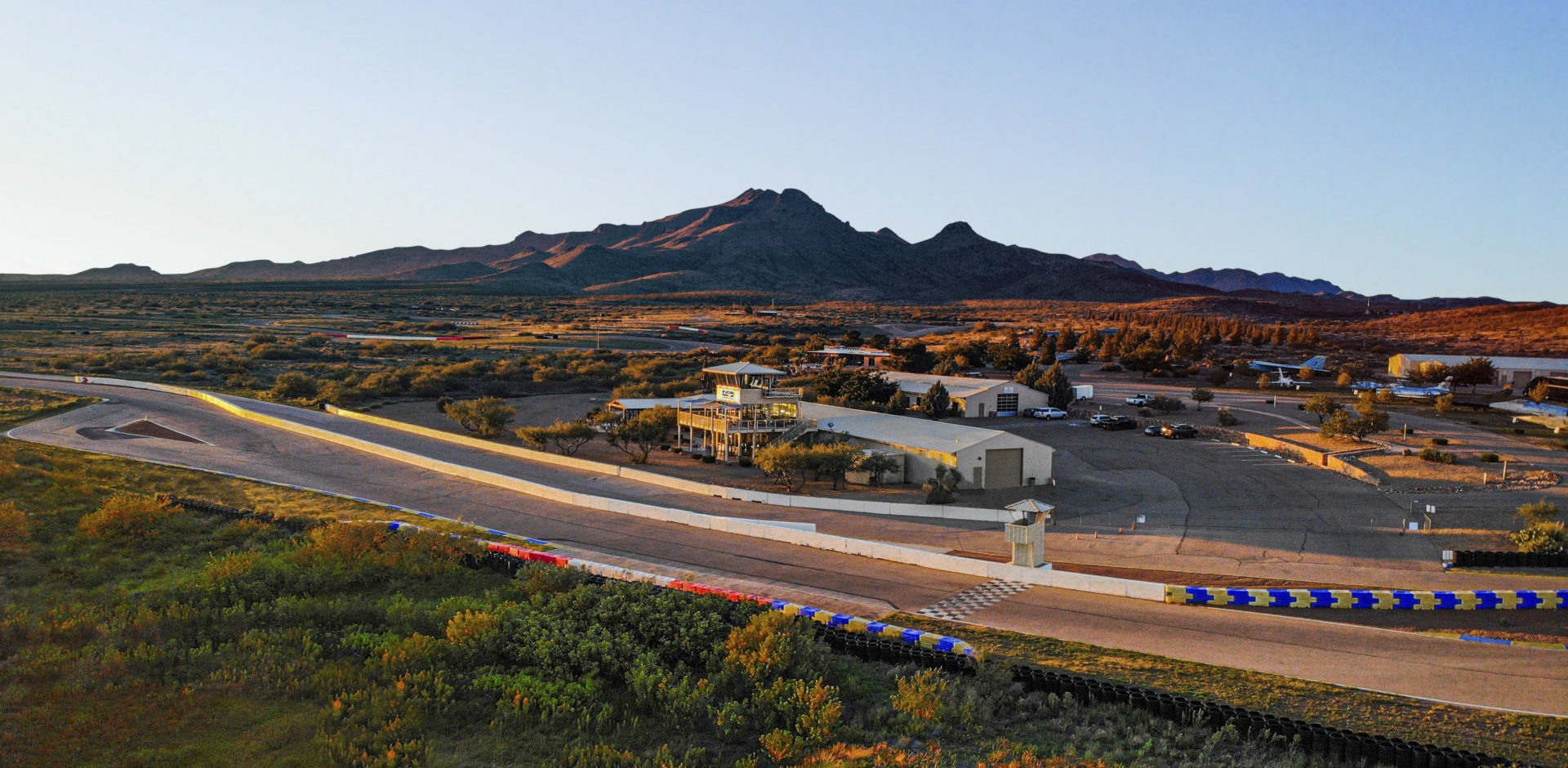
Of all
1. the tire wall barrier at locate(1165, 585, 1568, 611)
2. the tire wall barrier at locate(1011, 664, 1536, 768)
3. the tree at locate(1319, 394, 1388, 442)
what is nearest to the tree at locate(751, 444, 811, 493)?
the tire wall barrier at locate(1165, 585, 1568, 611)

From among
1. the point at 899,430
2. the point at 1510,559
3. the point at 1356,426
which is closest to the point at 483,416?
the point at 899,430

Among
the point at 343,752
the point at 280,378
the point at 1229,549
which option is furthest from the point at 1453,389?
the point at 280,378

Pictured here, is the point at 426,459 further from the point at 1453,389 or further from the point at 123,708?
the point at 1453,389

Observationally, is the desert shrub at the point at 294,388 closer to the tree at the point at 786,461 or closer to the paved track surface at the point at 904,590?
the paved track surface at the point at 904,590

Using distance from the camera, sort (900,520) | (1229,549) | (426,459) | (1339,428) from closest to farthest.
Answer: (1229,549) < (900,520) < (426,459) < (1339,428)

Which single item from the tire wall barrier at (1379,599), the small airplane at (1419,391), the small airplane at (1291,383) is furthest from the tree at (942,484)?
the small airplane at (1291,383)

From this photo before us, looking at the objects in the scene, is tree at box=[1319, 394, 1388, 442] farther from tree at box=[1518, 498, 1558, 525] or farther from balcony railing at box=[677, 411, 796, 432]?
balcony railing at box=[677, 411, 796, 432]

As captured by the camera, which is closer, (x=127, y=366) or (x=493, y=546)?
(x=493, y=546)

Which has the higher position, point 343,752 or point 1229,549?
point 343,752
